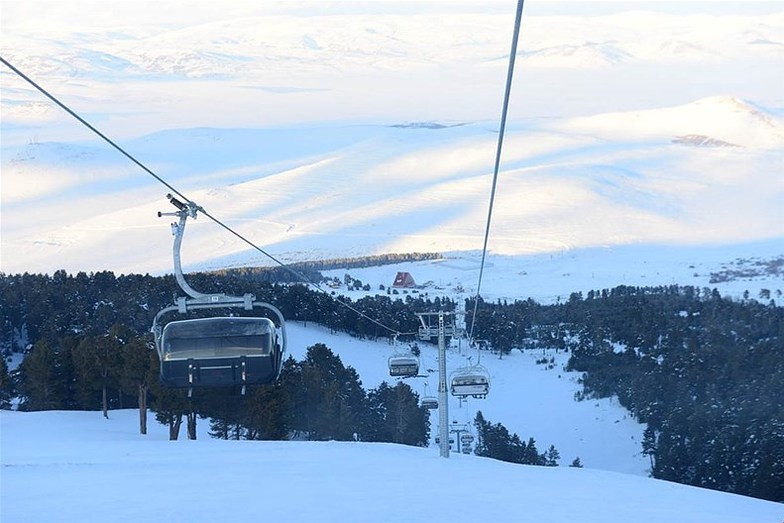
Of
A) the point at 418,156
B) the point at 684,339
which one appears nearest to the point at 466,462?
the point at 684,339

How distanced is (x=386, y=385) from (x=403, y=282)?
2529 cm

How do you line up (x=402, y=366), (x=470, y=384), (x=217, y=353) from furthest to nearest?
(x=402, y=366) → (x=470, y=384) → (x=217, y=353)

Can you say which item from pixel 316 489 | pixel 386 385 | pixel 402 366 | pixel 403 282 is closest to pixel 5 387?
pixel 386 385

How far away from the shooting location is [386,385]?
1062 inches

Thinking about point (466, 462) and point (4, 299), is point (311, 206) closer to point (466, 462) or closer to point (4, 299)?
point (4, 299)

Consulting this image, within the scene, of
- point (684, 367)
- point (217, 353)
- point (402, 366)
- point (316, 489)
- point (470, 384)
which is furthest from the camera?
point (684, 367)

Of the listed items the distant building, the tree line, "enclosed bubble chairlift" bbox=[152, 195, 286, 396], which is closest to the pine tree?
the tree line

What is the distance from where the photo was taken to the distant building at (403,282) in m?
51.8

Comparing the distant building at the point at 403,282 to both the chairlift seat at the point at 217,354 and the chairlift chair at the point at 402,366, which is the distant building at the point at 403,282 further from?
the chairlift seat at the point at 217,354

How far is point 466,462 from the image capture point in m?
16.8

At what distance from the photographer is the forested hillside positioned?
21.7 meters

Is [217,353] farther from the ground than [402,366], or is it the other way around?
[217,353]

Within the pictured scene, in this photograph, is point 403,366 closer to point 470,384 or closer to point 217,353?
point 470,384

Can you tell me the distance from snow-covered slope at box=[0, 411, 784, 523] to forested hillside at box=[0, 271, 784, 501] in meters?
4.51
